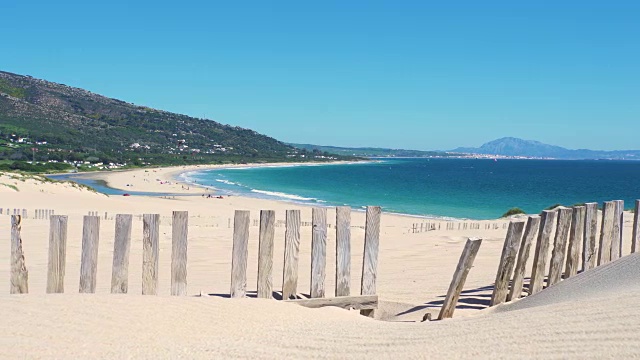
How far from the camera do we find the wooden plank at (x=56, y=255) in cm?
598

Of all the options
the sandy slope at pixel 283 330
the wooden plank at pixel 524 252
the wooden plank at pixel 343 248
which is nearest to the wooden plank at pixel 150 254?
the sandy slope at pixel 283 330

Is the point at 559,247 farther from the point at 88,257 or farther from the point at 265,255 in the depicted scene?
the point at 88,257

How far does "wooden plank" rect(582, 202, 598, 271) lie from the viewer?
7.80 meters

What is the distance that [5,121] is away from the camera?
13300 cm

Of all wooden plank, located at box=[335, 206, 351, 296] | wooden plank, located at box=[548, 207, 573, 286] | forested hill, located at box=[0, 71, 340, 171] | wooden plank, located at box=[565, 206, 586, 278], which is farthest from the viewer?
forested hill, located at box=[0, 71, 340, 171]

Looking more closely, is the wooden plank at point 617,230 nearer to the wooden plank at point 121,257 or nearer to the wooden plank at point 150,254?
the wooden plank at point 150,254

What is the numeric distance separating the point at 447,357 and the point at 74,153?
120 m

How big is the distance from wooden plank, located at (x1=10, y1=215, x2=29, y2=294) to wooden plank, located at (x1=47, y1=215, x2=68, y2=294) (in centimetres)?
26

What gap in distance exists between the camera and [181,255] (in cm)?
607

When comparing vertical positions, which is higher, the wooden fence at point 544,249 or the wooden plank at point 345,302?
the wooden fence at point 544,249

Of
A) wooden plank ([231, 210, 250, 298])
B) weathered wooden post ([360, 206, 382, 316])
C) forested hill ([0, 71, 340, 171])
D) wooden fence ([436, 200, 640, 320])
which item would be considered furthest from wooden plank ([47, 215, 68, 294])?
forested hill ([0, 71, 340, 171])

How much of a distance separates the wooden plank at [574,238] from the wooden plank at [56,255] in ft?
19.9

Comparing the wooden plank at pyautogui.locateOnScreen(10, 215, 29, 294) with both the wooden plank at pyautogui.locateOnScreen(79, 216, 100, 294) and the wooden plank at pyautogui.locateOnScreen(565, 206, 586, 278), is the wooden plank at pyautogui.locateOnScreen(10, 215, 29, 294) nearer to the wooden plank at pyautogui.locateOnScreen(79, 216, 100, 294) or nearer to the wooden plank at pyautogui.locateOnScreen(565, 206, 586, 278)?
the wooden plank at pyautogui.locateOnScreen(79, 216, 100, 294)

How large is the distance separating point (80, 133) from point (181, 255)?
149861 millimetres
